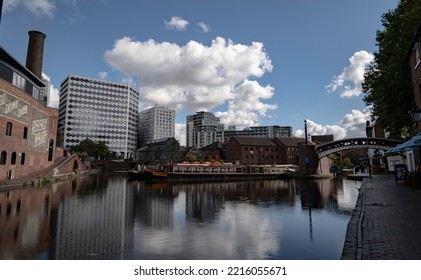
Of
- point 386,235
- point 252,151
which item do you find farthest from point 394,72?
point 252,151

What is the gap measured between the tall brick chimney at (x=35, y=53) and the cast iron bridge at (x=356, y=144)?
47958mm

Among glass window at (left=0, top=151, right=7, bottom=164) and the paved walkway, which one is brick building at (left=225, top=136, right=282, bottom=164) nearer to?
glass window at (left=0, top=151, right=7, bottom=164)

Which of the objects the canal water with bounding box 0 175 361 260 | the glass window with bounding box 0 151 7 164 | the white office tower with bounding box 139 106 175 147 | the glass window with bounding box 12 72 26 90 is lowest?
the canal water with bounding box 0 175 361 260

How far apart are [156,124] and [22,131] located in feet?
424

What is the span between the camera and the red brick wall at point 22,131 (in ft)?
95.8

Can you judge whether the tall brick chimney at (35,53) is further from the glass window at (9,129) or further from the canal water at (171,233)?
the canal water at (171,233)

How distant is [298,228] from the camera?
34.7 feet

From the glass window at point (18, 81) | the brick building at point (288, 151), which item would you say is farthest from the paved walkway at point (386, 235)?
the brick building at point (288, 151)

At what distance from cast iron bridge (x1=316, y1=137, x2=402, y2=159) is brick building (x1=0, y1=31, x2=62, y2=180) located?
45.1 m

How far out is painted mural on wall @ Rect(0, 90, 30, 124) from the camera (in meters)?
28.7

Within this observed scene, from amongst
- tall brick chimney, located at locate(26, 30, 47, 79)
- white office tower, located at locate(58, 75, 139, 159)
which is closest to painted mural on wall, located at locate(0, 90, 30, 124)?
tall brick chimney, located at locate(26, 30, 47, 79)

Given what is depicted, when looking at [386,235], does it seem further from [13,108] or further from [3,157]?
[13,108]

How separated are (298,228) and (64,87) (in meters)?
131

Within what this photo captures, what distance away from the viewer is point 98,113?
124 meters
